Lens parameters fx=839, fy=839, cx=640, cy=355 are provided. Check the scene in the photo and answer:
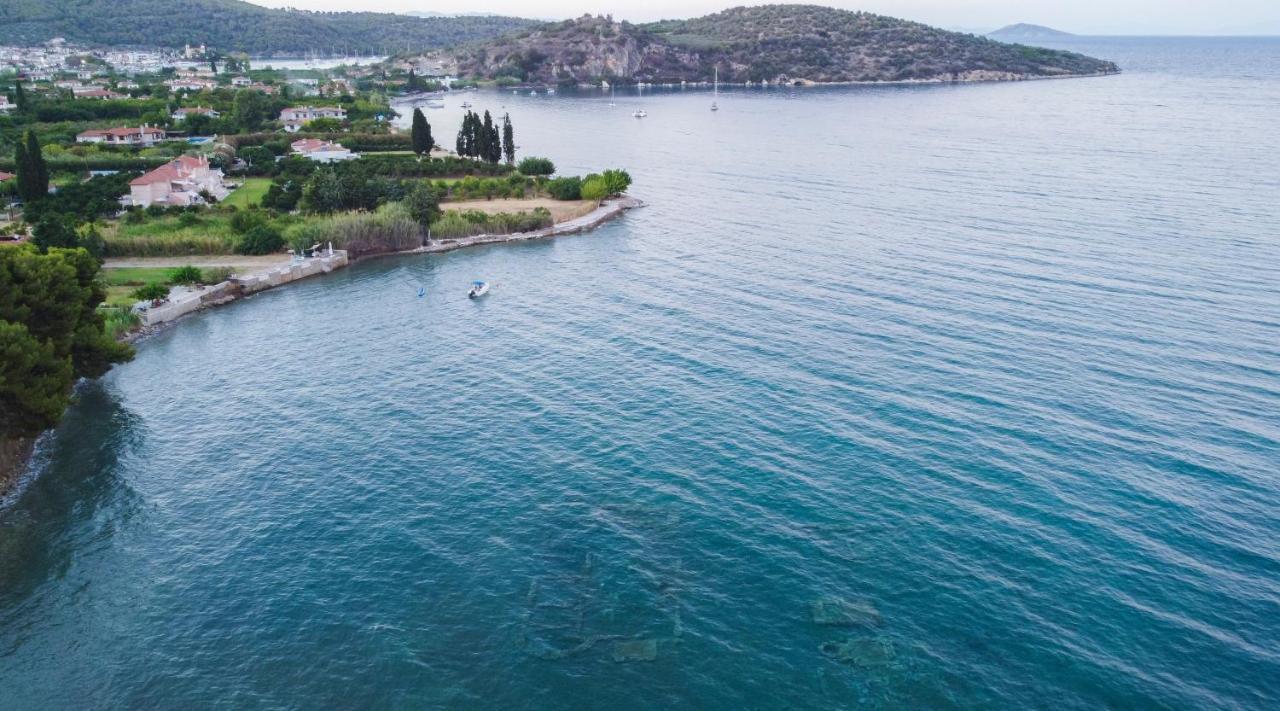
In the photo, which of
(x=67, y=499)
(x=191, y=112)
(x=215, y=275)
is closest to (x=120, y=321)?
(x=215, y=275)

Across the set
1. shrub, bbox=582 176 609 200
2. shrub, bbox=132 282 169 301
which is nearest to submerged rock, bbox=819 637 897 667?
shrub, bbox=132 282 169 301

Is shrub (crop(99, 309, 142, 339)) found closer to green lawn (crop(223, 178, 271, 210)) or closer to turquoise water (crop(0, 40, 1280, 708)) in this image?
turquoise water (crop(0, 40, 1280, 708))

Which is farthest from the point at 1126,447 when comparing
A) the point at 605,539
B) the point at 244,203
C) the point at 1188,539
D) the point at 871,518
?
the point at 244,203

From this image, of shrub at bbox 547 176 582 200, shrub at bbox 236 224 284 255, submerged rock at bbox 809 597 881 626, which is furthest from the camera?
shrub at bbox 547 176 582 200

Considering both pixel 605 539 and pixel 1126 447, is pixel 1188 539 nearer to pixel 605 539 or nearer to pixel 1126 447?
pixel 1126 447

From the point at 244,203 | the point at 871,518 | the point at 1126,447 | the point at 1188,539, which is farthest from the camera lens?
the point at 244,203
